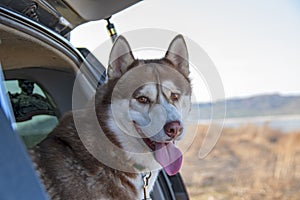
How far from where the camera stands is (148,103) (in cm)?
196

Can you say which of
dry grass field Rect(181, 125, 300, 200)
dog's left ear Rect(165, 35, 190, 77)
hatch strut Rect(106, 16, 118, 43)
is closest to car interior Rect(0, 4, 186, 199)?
hatch strut Rect(106, 16, 118, 43)

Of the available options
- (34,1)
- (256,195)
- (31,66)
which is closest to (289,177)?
(256,195)

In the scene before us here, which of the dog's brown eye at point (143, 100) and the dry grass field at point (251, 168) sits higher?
the dog's brown eye at point (143, 100)

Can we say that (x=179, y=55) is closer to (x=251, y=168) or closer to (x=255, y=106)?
(x=255, y=106)

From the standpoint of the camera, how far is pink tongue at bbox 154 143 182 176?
6.56 feet

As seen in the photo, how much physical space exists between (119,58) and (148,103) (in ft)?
0.84

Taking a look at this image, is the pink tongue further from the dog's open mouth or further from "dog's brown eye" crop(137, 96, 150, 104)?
"dog's brown eye" crop(137, 96, 150, 104)

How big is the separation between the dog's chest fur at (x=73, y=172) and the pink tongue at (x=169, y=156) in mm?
158

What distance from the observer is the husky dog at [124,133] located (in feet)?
5.88

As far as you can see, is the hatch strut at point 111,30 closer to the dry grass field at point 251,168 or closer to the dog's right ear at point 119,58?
the dog's right ear at point 119,58

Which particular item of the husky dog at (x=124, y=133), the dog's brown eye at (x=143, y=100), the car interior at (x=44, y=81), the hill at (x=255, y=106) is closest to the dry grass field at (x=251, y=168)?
the hill at (x=255, y=106)

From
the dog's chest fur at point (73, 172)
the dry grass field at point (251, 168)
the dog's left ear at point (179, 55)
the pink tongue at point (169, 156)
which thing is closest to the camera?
the dog's chest fur at point (73, 172)

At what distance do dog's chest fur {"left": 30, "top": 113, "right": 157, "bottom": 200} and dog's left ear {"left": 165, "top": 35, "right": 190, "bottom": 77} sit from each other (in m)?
0.55

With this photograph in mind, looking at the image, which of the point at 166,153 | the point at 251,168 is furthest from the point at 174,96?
the point at 251,168
